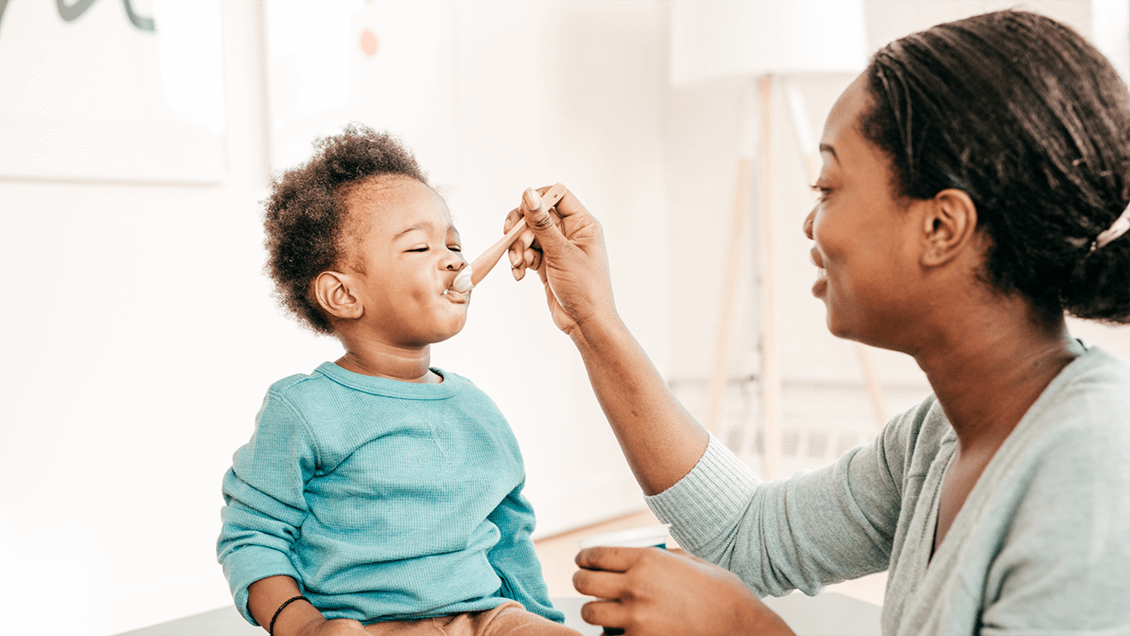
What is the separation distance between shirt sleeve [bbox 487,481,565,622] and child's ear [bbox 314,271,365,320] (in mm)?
307

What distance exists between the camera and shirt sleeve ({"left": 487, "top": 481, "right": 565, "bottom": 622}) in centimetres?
114

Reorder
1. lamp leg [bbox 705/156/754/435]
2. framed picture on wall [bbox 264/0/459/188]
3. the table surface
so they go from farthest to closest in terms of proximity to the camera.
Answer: lamp leg [bbox 705/156/754/435], framed picture on wall [bbox 264/0/459/188], the table surface

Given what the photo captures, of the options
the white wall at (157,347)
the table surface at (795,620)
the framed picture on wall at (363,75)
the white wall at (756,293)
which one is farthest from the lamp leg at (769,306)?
the table surface at (795,620)

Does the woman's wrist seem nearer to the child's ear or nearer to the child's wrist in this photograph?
the child's ear

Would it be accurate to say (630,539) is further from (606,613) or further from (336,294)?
(336,294)

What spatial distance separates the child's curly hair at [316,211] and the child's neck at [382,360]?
0.08 metres

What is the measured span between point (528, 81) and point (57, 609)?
190 centimetres

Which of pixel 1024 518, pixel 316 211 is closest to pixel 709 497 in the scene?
pixel 1024 518

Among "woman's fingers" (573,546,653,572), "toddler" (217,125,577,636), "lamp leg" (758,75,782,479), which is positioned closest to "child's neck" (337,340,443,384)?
"toddler" (217,125,577,636)

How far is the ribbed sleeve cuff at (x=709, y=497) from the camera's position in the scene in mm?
1065

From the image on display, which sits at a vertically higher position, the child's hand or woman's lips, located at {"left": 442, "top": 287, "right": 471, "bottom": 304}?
woman's lips, located at {"left": 442, "top": 287, "right": 471, "bottom": 304}

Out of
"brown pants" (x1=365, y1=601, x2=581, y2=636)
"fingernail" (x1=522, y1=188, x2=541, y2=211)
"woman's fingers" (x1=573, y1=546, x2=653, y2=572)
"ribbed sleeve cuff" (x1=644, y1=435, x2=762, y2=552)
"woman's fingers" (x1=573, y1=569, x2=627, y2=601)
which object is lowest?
"brown pants" (x1=365, y1=601, x2=581, y2=636)

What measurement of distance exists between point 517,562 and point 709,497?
26cm

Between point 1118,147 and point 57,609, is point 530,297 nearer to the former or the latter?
point 57,609
